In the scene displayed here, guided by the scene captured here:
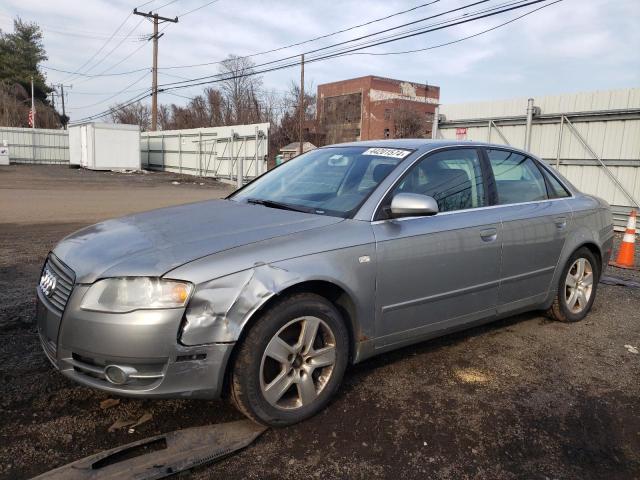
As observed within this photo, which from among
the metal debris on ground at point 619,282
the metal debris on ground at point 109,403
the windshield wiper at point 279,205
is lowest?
the metal debris on ground at point 109,403

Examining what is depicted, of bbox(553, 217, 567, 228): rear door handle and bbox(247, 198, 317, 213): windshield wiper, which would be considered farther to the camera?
bbox(553, 217, 567, 228): rear door handle

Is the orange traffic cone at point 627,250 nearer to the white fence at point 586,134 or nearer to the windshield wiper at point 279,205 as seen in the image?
the white fence at point 586,134

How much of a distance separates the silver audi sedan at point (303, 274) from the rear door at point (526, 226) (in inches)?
0.6

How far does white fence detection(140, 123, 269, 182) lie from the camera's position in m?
24.4

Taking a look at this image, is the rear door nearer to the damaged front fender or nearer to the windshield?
the windshield

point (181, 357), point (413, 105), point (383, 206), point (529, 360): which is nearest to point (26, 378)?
point (181, 357)

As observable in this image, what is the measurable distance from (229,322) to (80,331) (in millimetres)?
730

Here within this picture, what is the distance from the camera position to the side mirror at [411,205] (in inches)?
123

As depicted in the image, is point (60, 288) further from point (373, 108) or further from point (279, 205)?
point (373, 108)

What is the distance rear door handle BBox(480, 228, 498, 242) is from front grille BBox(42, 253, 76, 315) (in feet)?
8.71

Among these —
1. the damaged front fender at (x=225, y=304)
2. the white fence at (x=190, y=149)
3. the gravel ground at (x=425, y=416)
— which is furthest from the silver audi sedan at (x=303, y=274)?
the white fence at (x=190, y=149)

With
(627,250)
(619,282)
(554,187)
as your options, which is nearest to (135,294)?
(554,187)

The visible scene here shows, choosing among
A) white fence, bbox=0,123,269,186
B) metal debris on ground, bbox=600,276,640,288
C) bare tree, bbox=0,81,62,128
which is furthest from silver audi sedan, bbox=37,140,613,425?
bare tree, bbox=0,81,62,128

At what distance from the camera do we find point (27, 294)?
506 centimetres
